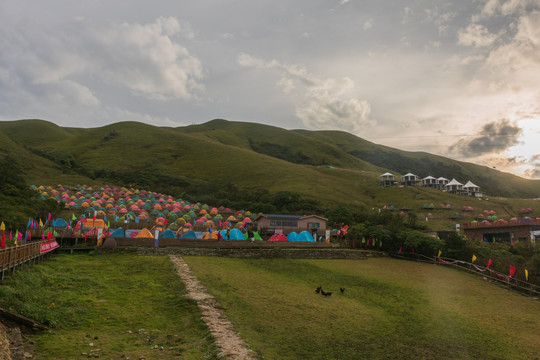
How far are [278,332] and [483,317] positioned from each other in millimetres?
9917

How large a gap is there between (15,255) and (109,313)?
22.4 feet

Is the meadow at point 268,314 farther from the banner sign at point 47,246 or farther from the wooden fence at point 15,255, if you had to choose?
the banner sign at point 47,246

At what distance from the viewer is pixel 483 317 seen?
15.7m

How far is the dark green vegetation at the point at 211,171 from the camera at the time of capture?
8588 centimetres

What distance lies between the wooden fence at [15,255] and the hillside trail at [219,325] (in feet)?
22.3

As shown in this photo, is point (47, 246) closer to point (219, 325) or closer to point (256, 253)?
point (256, 253)

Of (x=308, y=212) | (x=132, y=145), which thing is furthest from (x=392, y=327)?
(x=132, y=145)

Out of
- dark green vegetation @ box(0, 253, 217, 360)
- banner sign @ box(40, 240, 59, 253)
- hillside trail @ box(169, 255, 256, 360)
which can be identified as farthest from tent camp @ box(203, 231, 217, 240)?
hillside trail @ box(169, 255, 256, 360)

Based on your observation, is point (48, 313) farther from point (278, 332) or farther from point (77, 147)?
point (77, 147)

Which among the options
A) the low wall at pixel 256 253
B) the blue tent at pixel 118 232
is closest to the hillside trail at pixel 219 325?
the low wall at pixel 256 253

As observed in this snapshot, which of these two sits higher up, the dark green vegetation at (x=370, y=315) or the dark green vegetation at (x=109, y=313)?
the dark green vegetation at (x=109, y=313)

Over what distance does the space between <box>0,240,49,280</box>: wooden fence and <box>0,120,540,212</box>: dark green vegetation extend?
52.7m

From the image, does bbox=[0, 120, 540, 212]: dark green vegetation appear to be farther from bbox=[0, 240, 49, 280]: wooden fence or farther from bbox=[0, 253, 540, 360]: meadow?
bbox=[0, 240, 49, 280]: wooden fence

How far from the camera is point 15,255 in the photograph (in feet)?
50.4
